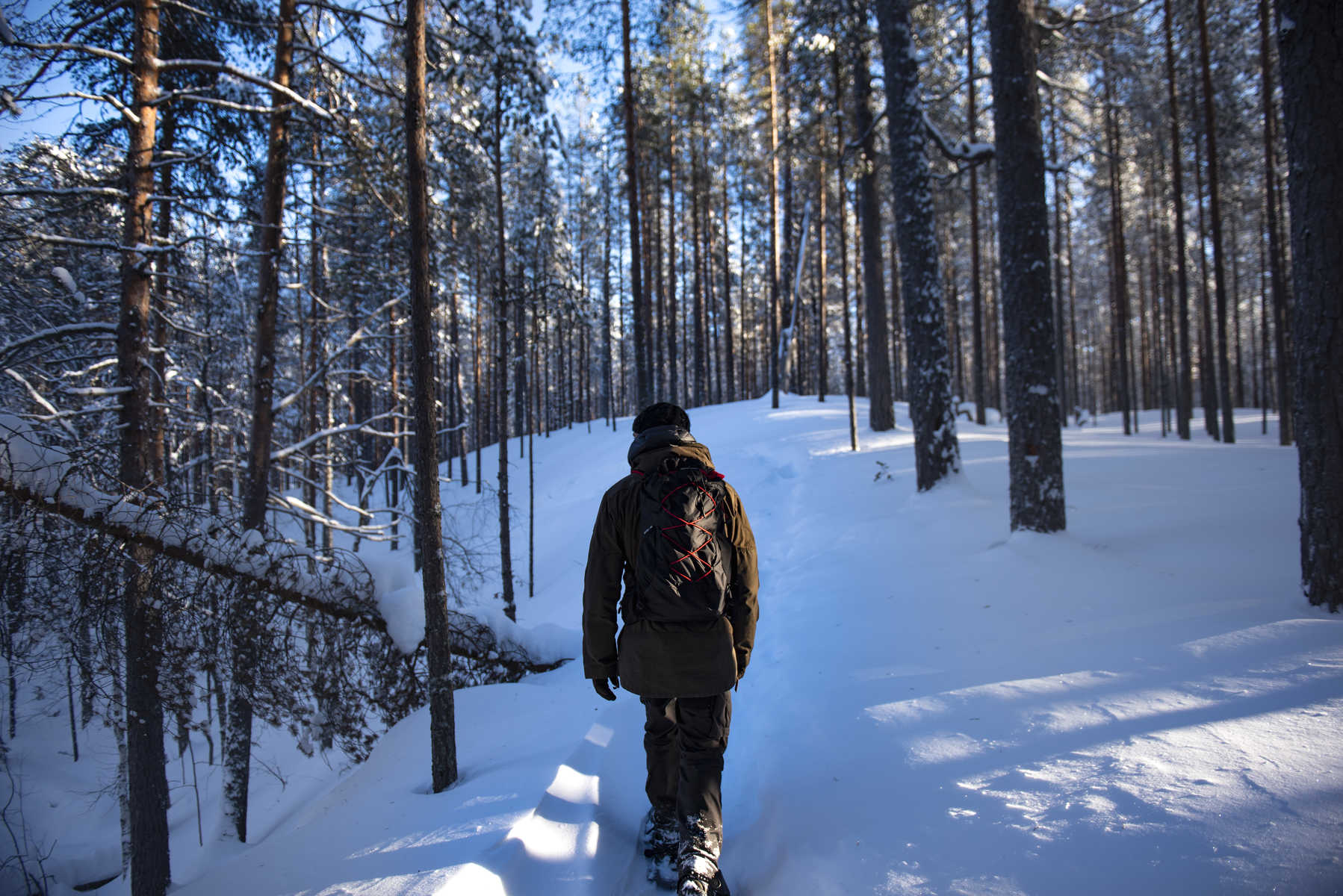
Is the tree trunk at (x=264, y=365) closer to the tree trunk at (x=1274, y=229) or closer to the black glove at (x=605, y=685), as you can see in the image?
the black glove at (x=605, y=685)

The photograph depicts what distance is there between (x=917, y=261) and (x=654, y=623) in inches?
299

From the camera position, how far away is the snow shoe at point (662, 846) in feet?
9.26

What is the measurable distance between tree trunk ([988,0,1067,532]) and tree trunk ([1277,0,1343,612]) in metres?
1.86

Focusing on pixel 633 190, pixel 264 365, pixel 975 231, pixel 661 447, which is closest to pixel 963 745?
pixel 661 447

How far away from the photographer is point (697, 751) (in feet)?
9.18

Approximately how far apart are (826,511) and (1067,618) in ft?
14.2

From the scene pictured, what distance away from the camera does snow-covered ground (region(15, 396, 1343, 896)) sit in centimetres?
247

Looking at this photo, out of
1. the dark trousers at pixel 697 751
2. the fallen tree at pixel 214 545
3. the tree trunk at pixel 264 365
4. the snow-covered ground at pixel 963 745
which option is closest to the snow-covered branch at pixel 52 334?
the fallen tree at pixel 214 545

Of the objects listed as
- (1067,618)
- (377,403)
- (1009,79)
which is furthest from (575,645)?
(377,403)

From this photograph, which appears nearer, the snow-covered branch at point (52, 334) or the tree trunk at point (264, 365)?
the snow-covered branch at point (52, 334)

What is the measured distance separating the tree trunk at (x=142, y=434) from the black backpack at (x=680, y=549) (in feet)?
16.6

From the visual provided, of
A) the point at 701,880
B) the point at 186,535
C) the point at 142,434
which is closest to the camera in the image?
the point at 701,880

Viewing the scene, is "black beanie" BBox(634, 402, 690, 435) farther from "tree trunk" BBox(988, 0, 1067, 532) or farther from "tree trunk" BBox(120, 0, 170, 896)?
"tree trunk" BBox(120, 0, 170, 896)

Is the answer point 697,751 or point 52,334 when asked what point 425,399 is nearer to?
point 697,751
